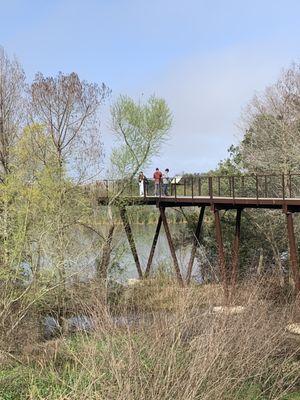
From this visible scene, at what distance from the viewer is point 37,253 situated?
14.5m

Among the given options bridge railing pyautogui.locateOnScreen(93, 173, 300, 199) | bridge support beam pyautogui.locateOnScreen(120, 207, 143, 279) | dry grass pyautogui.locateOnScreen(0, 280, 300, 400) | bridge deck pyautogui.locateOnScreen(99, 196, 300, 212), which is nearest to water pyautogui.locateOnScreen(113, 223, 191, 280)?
bridge support beam pyautogui.locateOnScreen(120, 207, 143, 279)

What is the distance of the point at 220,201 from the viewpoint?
21406 mm

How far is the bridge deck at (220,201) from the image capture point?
18641mm

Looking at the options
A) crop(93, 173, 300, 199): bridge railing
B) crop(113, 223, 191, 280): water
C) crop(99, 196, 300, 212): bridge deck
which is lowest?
crop(113, 223, 191, 280): water

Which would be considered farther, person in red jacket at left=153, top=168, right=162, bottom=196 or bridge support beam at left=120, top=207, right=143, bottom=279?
person in red jacket at left=153, top=168, right=162, bottom=196

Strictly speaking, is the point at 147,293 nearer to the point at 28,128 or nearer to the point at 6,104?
the point at 28,128

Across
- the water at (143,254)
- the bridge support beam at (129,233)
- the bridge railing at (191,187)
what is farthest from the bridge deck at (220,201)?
the water at (143,254)

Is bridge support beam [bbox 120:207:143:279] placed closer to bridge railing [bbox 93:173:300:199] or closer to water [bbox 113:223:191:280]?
water [bbox 113:223:191:280]

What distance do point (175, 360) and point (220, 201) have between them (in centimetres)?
1521

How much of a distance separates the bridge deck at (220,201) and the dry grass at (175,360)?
822 cm

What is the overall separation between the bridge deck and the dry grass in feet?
27.0

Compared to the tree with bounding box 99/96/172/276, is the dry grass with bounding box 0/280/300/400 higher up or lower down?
lower down

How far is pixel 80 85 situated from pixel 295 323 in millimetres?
16707

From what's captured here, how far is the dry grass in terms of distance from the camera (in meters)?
5.95
